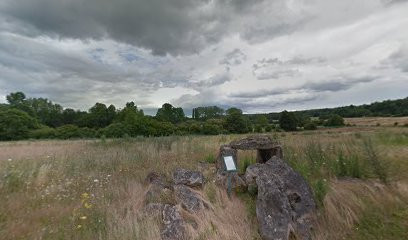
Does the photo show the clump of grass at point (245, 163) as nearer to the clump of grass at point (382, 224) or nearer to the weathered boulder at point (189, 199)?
the weathered boulder at point (189, 199)

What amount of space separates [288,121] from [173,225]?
5576 centimetres

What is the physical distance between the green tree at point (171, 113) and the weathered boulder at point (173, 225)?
2677 inches

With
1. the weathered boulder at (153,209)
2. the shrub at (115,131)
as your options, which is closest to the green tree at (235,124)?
the shrub at (115,131)

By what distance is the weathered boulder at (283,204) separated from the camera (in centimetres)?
380

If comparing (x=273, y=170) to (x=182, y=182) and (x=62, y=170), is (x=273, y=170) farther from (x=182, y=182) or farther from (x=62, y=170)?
(x=62, y=170)

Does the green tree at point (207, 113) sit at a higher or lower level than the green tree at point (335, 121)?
higher

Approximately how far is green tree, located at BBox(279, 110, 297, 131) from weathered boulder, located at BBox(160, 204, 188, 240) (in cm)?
5380

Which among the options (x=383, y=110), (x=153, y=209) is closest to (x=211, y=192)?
(x=153, y=209)

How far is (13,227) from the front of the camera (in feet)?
13.0

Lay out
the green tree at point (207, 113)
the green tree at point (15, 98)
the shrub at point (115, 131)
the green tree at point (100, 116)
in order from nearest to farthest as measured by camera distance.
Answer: the shrub at point (115, 131)
the green tree at point (100, 116)
the green tree at point (15, 98)
the green tree at point (207, 113)

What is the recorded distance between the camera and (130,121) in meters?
44.8

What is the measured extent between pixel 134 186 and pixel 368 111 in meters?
82.0

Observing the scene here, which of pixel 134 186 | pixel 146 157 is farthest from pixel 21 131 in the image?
pixel 134 186

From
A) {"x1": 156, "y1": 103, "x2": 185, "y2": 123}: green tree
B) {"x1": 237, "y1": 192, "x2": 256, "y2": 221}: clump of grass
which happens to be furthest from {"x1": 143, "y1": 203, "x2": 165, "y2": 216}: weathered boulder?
{"x1": 156, "y1": 103, "x2": 185, "y2": 123}: green tree
